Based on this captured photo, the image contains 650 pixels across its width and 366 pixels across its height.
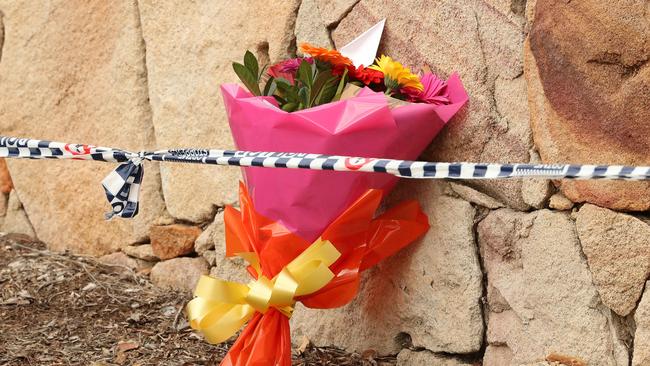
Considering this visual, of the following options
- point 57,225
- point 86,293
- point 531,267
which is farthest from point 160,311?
point 531,267

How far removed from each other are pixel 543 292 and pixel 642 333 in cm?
26

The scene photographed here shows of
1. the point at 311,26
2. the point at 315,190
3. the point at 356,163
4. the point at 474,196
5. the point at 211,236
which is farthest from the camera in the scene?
the point at 211,236

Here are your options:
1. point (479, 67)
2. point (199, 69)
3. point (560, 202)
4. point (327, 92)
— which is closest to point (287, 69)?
point (327, 92)

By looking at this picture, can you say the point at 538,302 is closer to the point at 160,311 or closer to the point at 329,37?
the point at 329,37

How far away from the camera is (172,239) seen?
3.39 metres

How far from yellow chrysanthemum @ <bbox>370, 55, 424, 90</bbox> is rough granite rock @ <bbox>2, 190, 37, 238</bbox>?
1.92 meters

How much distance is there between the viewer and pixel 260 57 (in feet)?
9.95

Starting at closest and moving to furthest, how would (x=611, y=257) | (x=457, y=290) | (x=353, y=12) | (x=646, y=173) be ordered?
(x=646, y=173) → (x=611, y=257) → (x=457, y=290) → (x=353, y=12)

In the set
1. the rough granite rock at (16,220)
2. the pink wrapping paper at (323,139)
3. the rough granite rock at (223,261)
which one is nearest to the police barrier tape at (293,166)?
the pink wrapping paper at (323,139)

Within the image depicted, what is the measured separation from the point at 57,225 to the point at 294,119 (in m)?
1.68

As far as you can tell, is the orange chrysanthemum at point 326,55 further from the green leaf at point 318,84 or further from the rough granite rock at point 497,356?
the rough granite rock at point 497,356

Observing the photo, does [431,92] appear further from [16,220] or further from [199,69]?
[16,220]

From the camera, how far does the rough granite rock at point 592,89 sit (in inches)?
85.0

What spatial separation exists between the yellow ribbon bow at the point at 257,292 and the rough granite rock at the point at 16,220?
154 cm
